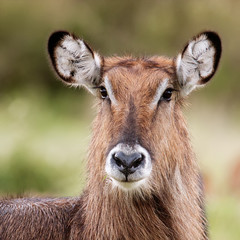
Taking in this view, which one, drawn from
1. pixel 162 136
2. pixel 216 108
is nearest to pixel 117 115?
pixel 162 136

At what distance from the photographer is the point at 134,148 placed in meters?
6.73

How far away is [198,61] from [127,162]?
4.81 feet

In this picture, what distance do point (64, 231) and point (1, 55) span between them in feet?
75.4

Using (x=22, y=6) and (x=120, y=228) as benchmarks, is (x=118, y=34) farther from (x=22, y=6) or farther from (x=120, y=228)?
(x=120, y=228)

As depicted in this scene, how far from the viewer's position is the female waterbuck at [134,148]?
708 centimetres

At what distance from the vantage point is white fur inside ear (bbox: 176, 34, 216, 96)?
750 cm

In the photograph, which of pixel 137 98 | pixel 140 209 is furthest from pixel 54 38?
pixel 140 209

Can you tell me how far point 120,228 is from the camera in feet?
23.7

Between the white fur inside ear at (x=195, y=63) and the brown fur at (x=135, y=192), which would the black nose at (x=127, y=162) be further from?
the white fur inside ear at (x=195, y=63)

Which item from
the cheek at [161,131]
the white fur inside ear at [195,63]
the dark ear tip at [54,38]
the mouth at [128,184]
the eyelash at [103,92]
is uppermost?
the white fur inside ear at [195,63]

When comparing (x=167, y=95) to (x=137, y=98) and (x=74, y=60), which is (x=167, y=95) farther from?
(x=74, y=60)

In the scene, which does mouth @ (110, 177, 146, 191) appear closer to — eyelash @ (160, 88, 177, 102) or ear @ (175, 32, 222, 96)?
eyelash @ (160, 88, 177, 102)

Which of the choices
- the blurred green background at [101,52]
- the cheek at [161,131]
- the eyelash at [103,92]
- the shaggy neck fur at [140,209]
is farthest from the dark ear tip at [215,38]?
the blurred green background at [101,52]

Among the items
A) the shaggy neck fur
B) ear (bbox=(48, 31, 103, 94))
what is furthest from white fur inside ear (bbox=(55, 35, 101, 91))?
the shaggy neck fur
